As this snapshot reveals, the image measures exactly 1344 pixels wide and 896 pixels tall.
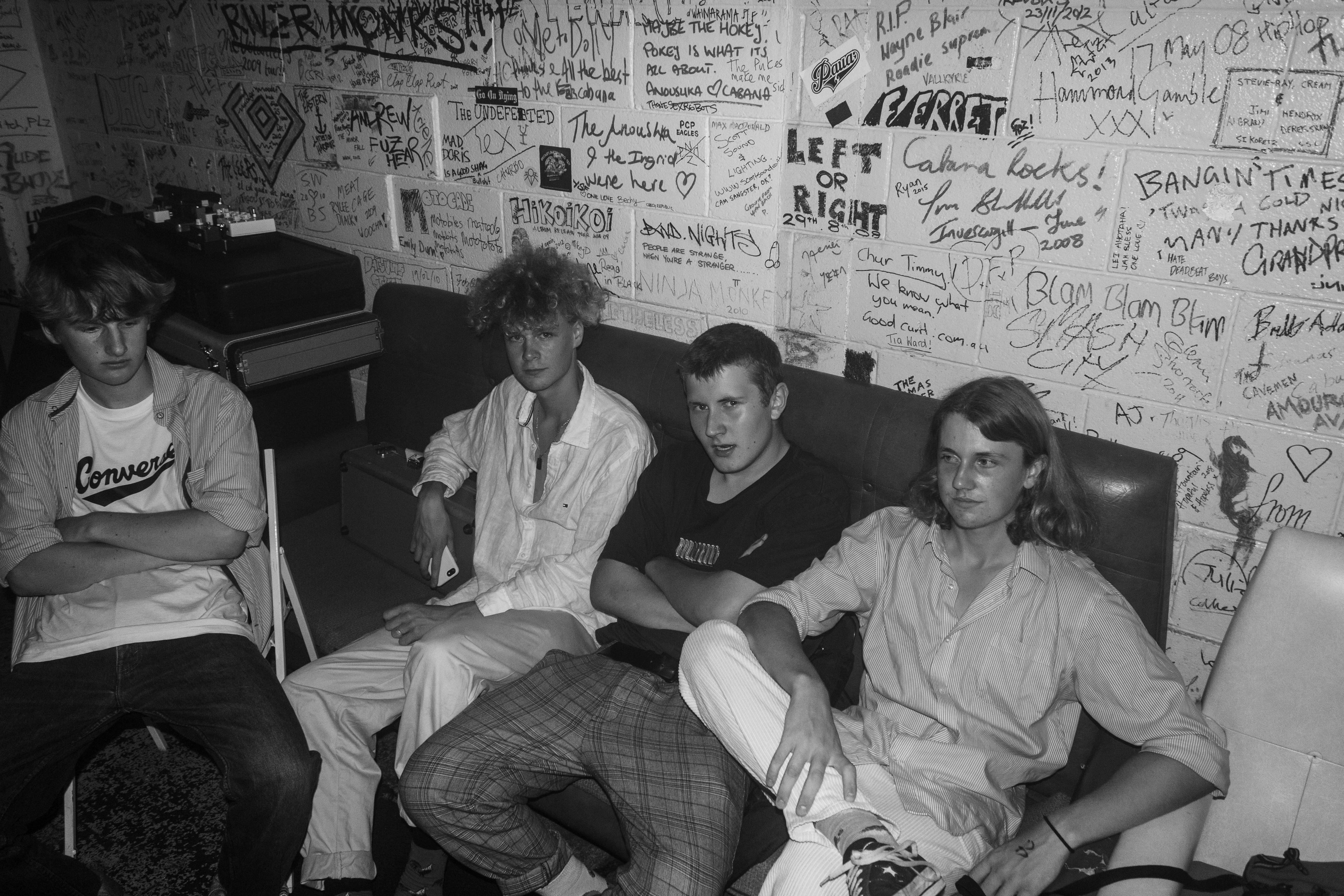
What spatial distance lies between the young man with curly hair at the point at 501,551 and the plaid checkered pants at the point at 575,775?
187 millimetres

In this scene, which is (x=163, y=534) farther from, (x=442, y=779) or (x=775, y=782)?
(x=775, y=782)

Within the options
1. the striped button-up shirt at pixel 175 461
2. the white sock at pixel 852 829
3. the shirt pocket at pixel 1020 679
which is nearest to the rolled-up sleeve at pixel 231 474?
the striped button-up shirt at pixel 175 461

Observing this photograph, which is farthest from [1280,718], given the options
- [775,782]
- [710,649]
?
[710,649]

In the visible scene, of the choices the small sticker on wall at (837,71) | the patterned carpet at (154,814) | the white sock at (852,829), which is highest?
the small sticker on wall at (837,71)

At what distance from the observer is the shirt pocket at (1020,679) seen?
1810mm

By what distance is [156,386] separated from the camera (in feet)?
7.55

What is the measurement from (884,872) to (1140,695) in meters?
0.59

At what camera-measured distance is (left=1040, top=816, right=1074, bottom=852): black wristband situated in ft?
5.30

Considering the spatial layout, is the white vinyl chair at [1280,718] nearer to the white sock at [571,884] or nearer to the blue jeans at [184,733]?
the white sock at [571,884]

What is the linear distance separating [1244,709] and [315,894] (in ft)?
6.68

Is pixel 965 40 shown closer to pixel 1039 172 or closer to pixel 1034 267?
pixel 1039 172

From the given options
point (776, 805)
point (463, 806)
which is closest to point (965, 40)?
point (776, 805)

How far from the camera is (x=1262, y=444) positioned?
2090mm

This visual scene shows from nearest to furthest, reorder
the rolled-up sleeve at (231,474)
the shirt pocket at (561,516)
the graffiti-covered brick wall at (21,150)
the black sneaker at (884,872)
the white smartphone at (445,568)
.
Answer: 1. the black sneaker at (884,872)
2. the rolled-up sleeve at (231,474)
3. the shirt pocket at (561,516)
4. the white smartphone at (445,568)
5. the graffiti-covered brick wall at (21,150)
